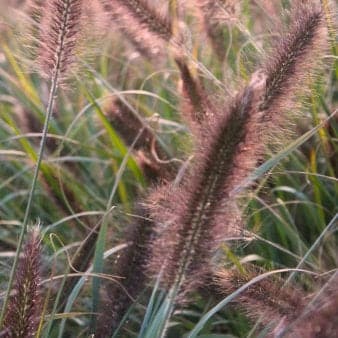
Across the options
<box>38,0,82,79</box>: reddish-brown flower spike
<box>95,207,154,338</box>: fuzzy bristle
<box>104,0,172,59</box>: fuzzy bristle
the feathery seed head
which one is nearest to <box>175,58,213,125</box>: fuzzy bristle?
<box>104,0,172,59</box>: fuzzy bristle

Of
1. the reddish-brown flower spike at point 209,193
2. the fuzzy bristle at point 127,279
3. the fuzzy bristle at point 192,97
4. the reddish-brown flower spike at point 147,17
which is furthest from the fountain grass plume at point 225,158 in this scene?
the reddish-brown flower spike at point 147,17

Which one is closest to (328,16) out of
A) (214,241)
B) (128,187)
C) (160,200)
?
(160,200)

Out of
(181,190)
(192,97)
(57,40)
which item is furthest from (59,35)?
(192,97)

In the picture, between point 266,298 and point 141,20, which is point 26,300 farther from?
point 141,20

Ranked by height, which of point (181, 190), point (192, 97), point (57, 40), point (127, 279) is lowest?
point (127, 279)

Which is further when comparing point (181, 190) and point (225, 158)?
point (181, 190)

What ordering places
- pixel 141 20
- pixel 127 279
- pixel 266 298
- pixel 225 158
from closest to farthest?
pixel 225 158 → pixel 266 298 → pixel 127 279 → pixel 141 20

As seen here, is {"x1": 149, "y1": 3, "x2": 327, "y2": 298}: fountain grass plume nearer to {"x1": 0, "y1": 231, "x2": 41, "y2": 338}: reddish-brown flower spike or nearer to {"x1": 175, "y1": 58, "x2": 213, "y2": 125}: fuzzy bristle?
{"x1": 0, "y1": 231, "x2": 41, "y2": 338}: reddish-brown flower spike
